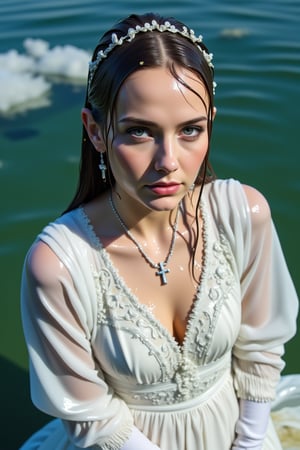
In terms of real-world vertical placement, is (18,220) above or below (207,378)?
below

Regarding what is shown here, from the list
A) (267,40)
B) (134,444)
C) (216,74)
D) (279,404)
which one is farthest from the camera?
(267,40)

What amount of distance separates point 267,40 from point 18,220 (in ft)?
7.67

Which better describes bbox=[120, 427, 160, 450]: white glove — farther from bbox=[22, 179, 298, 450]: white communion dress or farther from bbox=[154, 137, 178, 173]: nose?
bbox=[154, 137, 178, 173]: nose

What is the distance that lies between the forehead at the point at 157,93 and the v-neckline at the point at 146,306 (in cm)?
31

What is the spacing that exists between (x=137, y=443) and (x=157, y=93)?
0.79 meters

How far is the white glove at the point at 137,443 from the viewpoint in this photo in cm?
164

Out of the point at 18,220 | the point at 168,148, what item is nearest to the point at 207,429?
the point at 168,148

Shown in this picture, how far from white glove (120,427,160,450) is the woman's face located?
551 mm

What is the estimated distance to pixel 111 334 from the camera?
1.55 meters

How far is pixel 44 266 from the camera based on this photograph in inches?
58.5

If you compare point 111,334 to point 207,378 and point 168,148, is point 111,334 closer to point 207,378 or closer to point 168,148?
point 207,378

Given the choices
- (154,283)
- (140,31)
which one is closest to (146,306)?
(154,283)

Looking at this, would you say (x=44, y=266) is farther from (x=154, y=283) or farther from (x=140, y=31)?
(x=140, y=31)

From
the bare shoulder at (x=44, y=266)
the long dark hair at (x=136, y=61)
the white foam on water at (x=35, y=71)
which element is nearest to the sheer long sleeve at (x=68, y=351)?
the bare shoulder at (x=44, y=266)
